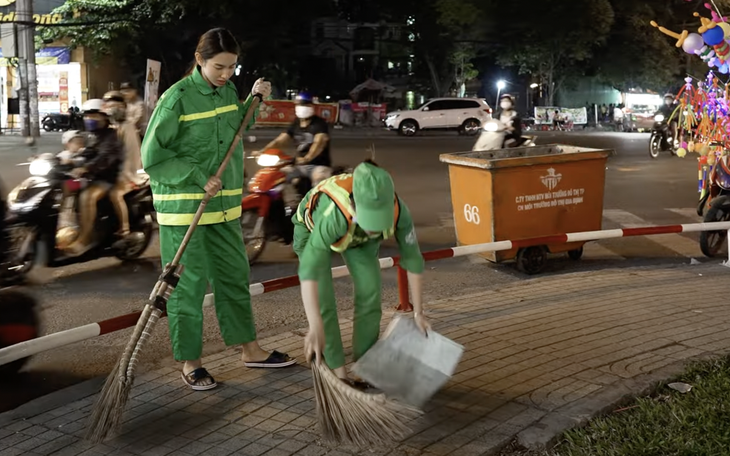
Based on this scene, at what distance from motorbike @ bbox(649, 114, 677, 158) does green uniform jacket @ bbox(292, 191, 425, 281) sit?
17931 millimetres

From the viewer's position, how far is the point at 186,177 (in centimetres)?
446

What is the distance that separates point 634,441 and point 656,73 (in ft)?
129

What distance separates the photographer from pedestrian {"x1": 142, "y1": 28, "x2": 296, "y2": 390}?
4.46 metres

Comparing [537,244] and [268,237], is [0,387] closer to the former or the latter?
[268,237]

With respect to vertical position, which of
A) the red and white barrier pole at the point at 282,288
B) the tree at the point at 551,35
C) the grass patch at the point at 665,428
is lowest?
the grass patch at the point at 665,428

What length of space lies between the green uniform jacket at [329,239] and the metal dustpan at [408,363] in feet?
1.09

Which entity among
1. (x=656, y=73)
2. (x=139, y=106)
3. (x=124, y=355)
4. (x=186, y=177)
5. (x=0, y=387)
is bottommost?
(x=0, y=387)

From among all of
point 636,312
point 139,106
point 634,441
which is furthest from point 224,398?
point 139,106

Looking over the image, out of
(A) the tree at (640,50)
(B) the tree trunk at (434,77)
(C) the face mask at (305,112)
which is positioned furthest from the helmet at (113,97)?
(B) the tree trunk at (434,77)

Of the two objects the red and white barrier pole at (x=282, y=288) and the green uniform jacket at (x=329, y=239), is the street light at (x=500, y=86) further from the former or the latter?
the green uniform jacket at (x=329, y=239)

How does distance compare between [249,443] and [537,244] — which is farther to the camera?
[537,244]

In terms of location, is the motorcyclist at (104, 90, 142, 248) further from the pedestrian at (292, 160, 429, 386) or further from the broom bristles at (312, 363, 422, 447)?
the broom bristles at (312, 363, 422, 447)

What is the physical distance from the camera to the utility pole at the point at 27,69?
24188 mm

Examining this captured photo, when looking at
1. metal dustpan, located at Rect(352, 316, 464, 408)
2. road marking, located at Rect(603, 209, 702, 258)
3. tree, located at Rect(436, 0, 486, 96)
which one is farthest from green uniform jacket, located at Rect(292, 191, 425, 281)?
tree, located at Rect(436, 0, 486, 96)
